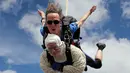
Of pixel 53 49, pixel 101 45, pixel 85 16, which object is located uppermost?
pixel 85 16

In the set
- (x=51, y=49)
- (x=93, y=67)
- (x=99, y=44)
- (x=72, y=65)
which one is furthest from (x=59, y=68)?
(x=99, y=44)

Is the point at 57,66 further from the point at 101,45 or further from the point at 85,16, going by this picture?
the point at 101,45

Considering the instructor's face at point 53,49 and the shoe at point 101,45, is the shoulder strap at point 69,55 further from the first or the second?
the shoe at point 101,45

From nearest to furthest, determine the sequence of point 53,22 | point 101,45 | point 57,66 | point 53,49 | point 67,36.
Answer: point 53,49 < point 53,22 < point 57,66 < point 67,36 < point 101,45

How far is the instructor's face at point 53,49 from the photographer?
6992mm

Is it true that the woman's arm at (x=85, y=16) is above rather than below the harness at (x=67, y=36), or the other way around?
above

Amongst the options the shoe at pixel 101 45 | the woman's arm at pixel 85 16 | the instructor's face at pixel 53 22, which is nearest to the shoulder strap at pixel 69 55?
the instructor's face at pixel 53 22

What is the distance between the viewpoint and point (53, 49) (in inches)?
280

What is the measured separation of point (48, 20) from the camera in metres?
7.46

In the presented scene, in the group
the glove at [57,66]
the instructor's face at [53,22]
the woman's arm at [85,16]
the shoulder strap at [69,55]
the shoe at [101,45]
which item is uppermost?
the woman's arm at [85,16]

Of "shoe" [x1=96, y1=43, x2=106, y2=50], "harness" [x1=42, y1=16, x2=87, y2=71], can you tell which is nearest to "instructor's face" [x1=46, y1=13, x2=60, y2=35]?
"harness" [x1=42, y1=16, x2=87, y2=71]

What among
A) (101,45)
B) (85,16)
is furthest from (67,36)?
(101,45)

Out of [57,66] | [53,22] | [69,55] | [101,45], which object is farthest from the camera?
[101,45]

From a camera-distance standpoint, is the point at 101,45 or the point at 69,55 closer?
the point at 69,55
